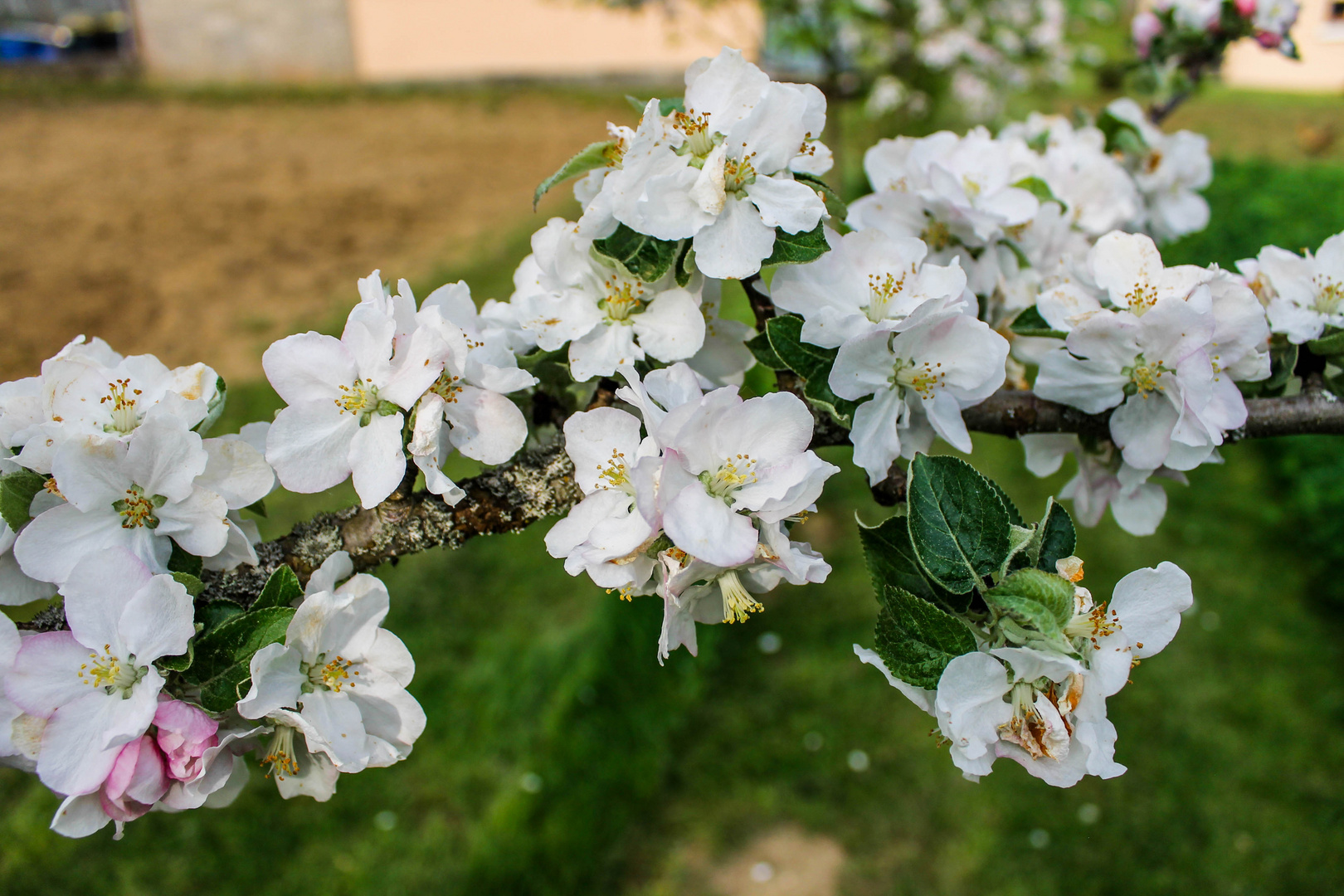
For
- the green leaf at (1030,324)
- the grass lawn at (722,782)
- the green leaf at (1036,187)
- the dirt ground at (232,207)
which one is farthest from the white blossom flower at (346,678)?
the dirt ground at (232,207)

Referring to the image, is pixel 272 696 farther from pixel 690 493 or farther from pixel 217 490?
pixel 690 493

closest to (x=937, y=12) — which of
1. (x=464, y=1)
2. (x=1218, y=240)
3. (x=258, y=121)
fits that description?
(x=1218, y=240)

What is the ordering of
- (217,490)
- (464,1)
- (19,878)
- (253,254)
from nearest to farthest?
(217,490) → (19,878) → (253,254) → (464,1)

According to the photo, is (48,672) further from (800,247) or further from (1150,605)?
(1150,605)

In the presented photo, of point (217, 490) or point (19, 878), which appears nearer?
point (217, 490)

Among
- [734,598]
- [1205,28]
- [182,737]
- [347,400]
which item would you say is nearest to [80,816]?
[182,737]

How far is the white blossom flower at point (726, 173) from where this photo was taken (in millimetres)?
878

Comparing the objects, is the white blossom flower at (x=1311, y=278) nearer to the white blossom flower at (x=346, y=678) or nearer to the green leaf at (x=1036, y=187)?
the green leaf at (x=1036, y=187)

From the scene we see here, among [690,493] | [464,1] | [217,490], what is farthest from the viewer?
[464,1]

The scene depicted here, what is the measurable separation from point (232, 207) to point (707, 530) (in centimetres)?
1023

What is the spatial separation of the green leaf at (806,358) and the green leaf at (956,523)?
10 centimetres

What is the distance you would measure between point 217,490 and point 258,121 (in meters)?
14.0

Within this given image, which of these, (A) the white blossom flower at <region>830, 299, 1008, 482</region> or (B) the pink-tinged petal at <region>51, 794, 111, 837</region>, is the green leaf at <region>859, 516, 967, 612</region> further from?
(B) the pink-tinged petal at <region>51, 794, 111, 837</region>

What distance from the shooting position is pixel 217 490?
0.88m
